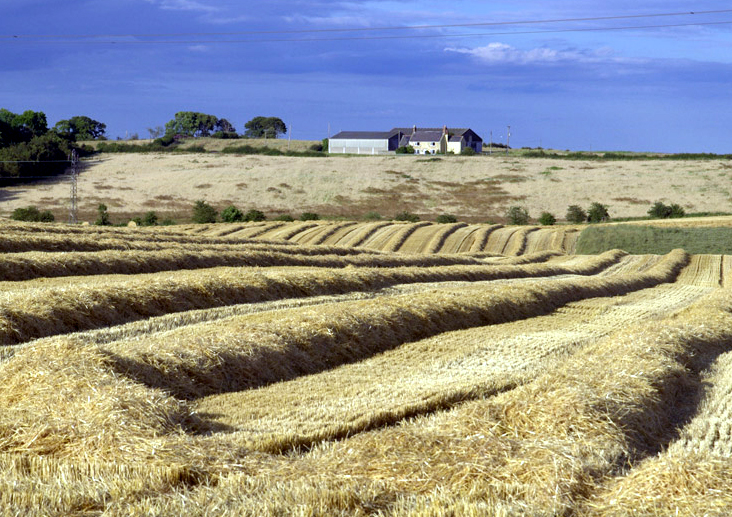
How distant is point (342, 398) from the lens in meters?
8.46

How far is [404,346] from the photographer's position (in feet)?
39.6

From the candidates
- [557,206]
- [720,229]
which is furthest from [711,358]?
[557,206]

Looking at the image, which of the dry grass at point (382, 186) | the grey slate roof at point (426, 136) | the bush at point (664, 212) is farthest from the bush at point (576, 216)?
the grey slate roof at point (426, 136)

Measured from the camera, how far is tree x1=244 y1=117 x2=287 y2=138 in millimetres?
140250

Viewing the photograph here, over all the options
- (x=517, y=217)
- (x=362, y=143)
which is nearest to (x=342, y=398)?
(x=517, y=217)

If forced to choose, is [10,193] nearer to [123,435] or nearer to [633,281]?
[633,281]

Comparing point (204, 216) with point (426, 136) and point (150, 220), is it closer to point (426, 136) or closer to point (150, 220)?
point (150, 220)

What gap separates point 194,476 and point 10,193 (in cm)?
5912

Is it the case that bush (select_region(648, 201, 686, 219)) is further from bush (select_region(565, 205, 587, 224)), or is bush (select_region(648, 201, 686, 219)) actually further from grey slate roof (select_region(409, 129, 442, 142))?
grey slate roof (select_region(409, 129, 442, 142))

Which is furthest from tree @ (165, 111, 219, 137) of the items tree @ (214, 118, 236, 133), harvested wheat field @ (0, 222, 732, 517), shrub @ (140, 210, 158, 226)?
harvested wheat field @ (0, 222, 732, 517)

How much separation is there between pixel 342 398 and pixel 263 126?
137806 millimetres

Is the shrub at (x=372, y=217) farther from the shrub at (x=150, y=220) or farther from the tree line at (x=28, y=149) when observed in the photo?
the tree line at (x=28, y=149)

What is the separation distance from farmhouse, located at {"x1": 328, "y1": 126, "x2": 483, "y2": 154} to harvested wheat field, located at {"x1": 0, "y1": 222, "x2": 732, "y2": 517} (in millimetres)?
93552

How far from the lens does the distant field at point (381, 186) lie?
184 feet
